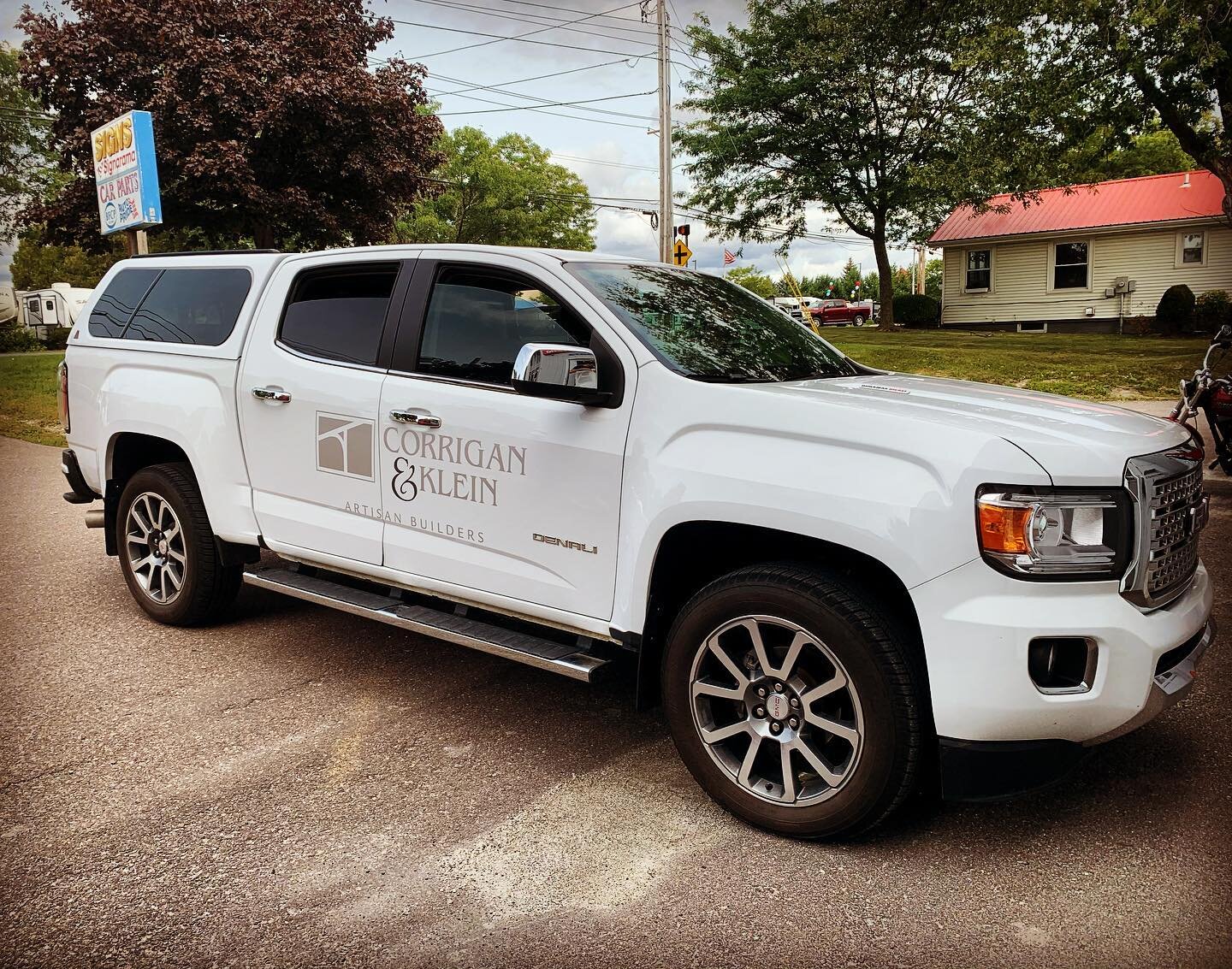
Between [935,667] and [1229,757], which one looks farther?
[1229,757]

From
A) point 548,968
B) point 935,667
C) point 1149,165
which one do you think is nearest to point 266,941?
point 548,968

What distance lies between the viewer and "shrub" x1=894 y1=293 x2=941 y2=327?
109 ft

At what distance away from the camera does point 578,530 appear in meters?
3.54

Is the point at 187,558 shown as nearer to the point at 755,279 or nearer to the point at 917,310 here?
the point at 917,310

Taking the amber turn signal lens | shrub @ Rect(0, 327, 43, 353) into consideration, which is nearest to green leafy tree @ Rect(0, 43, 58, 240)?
shrub @ Rect(0, 327, 43, 353)

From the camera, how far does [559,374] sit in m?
3.65

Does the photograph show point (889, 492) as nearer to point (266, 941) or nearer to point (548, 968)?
point (548, 968)

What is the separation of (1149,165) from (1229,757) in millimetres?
49609

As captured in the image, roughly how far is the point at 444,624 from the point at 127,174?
30.8 feet

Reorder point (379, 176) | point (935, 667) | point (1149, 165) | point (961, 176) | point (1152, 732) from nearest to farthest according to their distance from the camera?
point (935, 667) < point (1152, 732) < point (961, 176) < point (379, 176) < point (1149, 165)

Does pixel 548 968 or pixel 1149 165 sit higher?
pixel 1149 165

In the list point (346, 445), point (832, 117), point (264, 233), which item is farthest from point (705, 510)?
point (832, 117)

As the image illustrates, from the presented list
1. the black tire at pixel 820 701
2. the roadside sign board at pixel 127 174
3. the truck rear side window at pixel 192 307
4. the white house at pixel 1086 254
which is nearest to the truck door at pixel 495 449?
the black tire at pixel 820 701

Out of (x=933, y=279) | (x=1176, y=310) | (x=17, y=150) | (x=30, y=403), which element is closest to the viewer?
(x=30, y=403)
